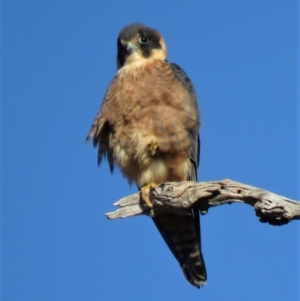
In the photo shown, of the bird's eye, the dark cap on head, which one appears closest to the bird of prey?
the dark cap on head

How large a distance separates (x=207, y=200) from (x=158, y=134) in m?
0.86

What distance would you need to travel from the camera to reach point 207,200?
15.7 feet

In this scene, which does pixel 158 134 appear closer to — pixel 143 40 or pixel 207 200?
pixel 207 200

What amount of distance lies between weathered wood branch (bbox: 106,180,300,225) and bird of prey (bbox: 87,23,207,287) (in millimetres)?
285

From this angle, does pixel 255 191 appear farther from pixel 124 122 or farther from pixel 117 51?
pixel 117 51

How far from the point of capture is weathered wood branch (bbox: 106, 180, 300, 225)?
14.0 ft

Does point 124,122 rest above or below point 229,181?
above

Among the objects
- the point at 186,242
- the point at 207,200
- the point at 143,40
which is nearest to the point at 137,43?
the point at 143,40

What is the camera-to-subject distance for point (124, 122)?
18.2 feet

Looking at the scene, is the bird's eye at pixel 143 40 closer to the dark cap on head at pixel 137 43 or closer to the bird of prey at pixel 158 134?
the dark cap on head at pixel 137 43

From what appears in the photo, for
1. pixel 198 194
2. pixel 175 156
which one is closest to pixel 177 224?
pixel 175 156

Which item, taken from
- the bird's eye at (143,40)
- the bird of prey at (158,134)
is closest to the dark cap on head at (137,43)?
the bird's eye at (143,40)

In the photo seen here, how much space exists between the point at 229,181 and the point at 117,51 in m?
2.18

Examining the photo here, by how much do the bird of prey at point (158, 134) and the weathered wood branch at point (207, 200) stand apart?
0.29 meters
